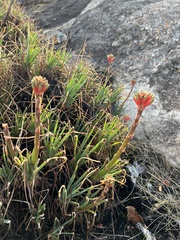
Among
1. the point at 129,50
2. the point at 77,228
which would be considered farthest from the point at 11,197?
the point at 129,50

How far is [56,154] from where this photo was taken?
1.68 meters

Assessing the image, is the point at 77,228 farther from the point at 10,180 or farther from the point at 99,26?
the point at 99,26

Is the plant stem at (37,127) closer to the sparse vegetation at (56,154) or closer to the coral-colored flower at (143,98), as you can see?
the sparse vegetation at (56,154)

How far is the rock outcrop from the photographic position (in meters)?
2.31

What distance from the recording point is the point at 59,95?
7.28 ft

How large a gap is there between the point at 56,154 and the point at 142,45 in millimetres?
1406

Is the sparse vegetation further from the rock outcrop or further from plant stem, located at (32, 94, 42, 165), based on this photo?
the rock outcrop

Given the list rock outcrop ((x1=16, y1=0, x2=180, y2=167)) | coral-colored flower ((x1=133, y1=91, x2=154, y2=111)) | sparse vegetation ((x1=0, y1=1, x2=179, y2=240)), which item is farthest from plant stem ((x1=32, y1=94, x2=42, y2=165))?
rock outcrop ((x1=16, y1=0, x2=180, y2=167))

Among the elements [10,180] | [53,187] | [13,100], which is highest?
[13,100]

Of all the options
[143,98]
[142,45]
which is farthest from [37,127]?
[142,45]

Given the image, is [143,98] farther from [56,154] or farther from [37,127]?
[56,154]

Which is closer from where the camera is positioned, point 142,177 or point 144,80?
point 142,177

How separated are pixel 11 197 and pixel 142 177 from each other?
30.2 inches

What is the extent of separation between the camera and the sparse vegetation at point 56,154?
5.30ft
